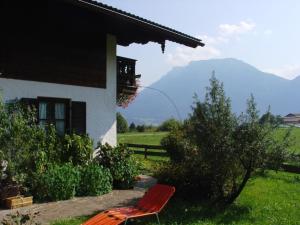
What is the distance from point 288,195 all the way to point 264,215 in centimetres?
225

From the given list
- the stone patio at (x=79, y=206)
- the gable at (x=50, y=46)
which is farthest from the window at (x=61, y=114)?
the stone patio at (x=79, y=206)

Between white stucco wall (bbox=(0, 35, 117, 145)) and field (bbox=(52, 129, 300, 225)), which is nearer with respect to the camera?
field (bbox=(52, 129, 300, 225))

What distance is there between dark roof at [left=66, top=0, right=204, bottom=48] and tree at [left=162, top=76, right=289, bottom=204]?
9.43 feet

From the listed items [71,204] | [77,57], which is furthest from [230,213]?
[77,57]

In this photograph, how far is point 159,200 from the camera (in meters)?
7.79

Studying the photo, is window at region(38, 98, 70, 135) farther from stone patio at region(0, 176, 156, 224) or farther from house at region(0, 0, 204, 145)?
stone patio at region(0, 176, 156, 224)

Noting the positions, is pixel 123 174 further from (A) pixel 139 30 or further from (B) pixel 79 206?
(A) pixel 139 30

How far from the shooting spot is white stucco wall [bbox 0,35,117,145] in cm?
1041

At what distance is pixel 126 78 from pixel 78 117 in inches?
108

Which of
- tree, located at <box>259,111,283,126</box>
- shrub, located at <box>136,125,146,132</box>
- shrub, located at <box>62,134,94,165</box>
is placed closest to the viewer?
tree, located at <box>259,111,283,126</box>

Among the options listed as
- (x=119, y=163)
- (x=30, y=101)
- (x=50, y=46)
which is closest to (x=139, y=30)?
(x=50, y=46)

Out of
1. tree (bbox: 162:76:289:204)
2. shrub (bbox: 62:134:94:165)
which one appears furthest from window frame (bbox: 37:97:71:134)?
tree (bbox: 162:76:289:204)

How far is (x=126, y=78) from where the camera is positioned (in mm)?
13773

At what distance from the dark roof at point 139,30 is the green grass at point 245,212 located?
4469 mm
